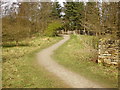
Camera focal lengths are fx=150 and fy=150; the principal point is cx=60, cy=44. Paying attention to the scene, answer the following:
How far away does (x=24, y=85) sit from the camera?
7340 mm

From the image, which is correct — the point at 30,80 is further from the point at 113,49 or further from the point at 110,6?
A: the point at 110,6

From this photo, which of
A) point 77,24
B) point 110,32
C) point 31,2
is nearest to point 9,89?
point 110,32

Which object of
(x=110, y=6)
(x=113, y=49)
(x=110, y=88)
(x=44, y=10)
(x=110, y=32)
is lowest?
(x=110, y=88)

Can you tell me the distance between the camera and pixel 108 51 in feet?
35.0

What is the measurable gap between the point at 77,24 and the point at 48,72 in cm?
3933

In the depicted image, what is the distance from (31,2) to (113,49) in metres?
31.2

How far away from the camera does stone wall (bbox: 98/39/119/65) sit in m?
10.3

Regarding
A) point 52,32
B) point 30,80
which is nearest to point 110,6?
point 30,80

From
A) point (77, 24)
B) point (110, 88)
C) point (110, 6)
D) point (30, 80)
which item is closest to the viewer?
point (110, 88)

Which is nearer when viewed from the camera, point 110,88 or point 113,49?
point 110,88

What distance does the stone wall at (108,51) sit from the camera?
10.3 m

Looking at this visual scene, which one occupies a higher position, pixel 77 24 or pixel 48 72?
pixel 77 24

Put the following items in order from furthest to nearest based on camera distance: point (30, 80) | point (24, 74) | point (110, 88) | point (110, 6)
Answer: point (110, 6)
point (24, 74)
point (30, 80)
point (110, 88)

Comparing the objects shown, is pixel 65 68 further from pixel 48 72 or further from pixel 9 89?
pixel 9 89
